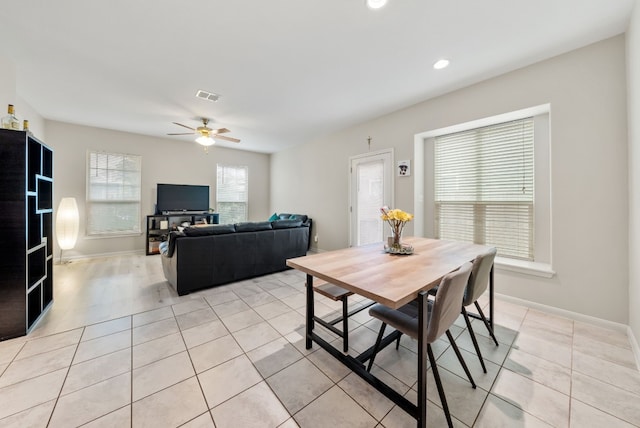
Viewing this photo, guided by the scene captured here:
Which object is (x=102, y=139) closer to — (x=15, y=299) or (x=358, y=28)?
(x=15, y=299)

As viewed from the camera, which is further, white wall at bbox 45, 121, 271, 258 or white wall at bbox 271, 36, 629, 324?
white wall at bbox 45, 121, 271, 258

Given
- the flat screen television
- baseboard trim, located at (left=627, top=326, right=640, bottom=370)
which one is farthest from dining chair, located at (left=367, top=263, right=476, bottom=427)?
the flat screen television

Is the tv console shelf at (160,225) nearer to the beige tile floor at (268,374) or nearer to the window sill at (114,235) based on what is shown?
the window sill at (114,235)

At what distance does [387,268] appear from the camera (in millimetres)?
1566

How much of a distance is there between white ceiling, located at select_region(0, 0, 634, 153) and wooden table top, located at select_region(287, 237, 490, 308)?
194cm

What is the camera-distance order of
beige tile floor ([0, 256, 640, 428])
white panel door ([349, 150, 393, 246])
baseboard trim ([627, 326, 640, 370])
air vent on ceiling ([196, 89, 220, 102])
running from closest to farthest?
beige tile floor ([0, 256, 640, 428]) < baseboard trim ([627, 326, 640, 370]) < air vent on ceiling ([196, 89, 220, 102]) < white panel door ([349, 150, 393, 246])

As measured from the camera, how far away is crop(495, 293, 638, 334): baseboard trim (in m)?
2.12

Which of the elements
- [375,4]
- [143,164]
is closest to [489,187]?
[375,4]

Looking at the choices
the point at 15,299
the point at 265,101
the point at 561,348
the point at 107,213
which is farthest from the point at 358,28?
the point at 107,213

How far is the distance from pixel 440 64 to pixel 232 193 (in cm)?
566

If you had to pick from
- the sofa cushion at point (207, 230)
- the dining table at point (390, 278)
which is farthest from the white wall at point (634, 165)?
the sofa cushion at point (207, 230)

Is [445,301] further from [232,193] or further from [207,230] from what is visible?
[232,193]

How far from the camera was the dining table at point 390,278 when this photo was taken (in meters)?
1.17

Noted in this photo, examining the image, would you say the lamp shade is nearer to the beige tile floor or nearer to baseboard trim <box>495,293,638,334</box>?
the beige tile floor
